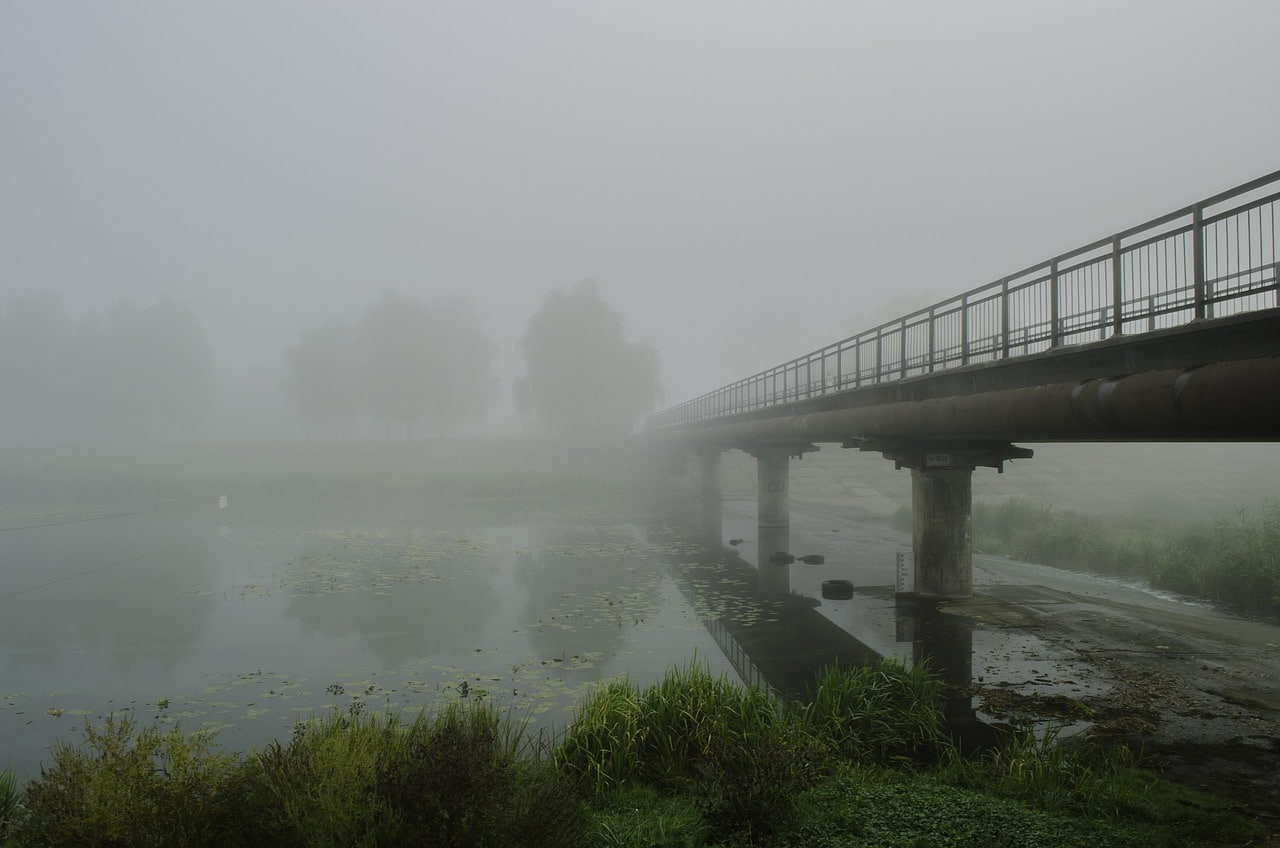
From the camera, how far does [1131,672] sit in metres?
12.5

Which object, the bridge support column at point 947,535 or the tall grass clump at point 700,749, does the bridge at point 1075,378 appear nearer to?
the bridge support column at point 947,535

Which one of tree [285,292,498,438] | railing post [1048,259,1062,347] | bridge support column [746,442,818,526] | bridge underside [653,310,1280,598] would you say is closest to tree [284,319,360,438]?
tree [285,292,498,438]

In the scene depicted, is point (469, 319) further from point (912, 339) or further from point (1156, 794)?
point (1156, 794)

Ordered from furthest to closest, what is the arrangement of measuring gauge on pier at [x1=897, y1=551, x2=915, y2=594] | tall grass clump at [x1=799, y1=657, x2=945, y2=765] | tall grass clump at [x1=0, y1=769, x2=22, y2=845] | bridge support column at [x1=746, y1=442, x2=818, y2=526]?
bridge support column at [x1=746, y1=442, x2=818, y2=526] < measuring gauge on pier at [x1=897, y1=551, x2=915, y2=594] < tall grass clump at [x1=799, y1=657, x2=945, y2=765] < tall grass clump at [x1=0, y1=769, x2=22, y2=845]

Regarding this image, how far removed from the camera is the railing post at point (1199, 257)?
1026 cm

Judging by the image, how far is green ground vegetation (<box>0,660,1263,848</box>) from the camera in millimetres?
5371

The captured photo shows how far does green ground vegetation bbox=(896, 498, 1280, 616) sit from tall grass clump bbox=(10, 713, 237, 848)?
21860 mm

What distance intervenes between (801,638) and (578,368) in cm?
6057

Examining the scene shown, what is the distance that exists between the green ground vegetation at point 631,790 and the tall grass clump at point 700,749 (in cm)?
2

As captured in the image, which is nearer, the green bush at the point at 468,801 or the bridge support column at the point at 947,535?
the green bush at the point at 468,801

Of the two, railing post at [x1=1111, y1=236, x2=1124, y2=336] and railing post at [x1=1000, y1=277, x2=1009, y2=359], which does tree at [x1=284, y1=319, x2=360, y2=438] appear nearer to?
railing post at [x1=1000, y1=277, x2=1009, y2=359]

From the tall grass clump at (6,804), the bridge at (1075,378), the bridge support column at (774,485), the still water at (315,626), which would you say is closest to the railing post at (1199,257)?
the bridge at (1075,378)

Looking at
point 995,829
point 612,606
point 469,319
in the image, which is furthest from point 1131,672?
point 469,319

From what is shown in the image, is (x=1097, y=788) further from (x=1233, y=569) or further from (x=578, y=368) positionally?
(x=578, y=368)
